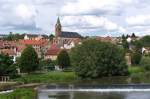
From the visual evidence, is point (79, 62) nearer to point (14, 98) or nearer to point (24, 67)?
point (24, 67)

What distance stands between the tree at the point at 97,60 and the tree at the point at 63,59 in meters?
14.5

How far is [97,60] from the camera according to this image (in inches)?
3278

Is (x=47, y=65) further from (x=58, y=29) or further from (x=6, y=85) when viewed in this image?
(x=58, y=29)

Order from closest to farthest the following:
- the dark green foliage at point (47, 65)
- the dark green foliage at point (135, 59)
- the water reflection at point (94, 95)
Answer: the water reflection at point (94, 95), the dark green foliage at point (47, 65), the dark green foliage at point (135, 59)

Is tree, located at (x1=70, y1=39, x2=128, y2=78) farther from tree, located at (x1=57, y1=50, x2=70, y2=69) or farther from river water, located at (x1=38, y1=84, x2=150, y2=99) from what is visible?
river water, located at (x1=38, y1=84, x2=150, y2=99)

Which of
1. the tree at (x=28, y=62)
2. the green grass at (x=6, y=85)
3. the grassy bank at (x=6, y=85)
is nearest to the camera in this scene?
the green grass at (x=6, y=85)

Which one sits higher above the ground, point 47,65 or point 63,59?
point 63,59

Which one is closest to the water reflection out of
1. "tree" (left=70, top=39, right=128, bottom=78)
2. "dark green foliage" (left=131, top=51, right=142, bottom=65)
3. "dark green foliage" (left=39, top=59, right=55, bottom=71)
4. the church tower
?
"tree" (left=70, top=39, right=128, bottom=78)

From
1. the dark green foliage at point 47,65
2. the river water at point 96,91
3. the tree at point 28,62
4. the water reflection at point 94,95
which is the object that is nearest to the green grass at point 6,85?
the river water at point 96,91

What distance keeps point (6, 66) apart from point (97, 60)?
15799mm

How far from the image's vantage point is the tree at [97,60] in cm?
8203

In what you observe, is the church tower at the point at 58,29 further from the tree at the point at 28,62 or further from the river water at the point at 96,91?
the river water at the point at 96,91

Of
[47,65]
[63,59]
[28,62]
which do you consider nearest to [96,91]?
[28,62]

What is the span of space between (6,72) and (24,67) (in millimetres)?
9383
